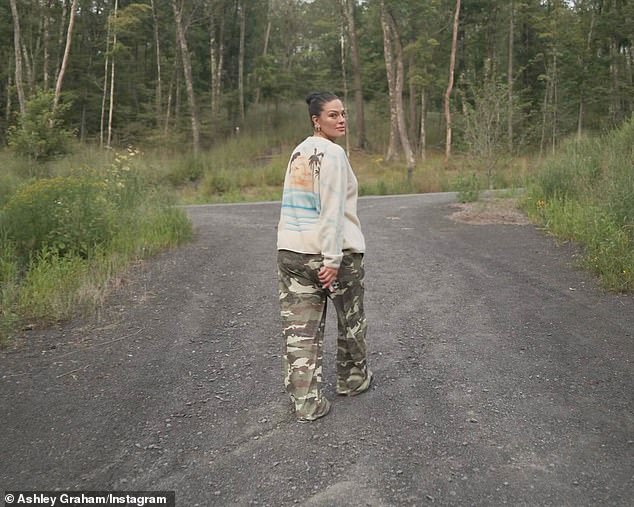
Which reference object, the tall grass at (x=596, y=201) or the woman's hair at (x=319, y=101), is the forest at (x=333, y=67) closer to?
the tall grass at (x=596, y=201)

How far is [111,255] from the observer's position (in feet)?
23.7

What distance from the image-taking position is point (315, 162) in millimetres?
3168

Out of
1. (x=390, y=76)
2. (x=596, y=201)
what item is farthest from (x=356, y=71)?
(x=596, y=201)

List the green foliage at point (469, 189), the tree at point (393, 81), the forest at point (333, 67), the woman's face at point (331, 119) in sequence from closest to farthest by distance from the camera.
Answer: the woman's face at point (331, 119), the green foliage at point (469, 189), the tree at point (393, 81), the forest at point (333, 67)

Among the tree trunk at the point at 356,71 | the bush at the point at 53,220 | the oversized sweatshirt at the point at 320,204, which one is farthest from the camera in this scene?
the tree trunk at the point at 356,71

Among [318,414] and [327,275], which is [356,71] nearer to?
[327,275]

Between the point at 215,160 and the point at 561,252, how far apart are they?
20750 mm

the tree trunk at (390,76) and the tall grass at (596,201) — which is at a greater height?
the tree trunk at (390,76)

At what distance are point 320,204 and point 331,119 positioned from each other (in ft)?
1.63

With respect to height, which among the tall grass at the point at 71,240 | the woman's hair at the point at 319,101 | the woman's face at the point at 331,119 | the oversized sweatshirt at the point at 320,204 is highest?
the woman's hair at the point at 319,101

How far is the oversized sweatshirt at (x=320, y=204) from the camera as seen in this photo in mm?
3126

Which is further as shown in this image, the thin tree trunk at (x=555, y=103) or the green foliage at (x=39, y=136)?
the thin tree trunk at (x=555, y=103)

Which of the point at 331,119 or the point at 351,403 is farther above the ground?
the point at 331,119

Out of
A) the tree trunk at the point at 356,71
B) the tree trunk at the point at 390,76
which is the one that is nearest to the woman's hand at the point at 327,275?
the tree trunk at the point at 390,76
